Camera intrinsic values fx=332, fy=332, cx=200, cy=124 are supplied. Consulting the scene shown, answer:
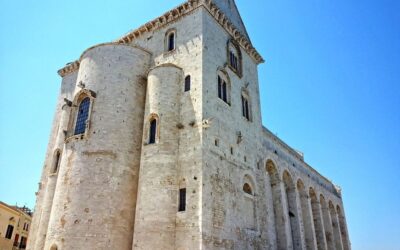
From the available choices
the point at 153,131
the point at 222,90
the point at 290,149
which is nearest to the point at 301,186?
the point at 290,149

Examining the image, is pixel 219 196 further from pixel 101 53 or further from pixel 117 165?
pixel 101 53

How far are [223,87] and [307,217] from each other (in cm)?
1288

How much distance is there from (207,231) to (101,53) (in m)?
10.8

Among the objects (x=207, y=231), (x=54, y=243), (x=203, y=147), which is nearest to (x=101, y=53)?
(x=203, y=147)

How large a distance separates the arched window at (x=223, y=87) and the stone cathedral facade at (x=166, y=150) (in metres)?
0.07

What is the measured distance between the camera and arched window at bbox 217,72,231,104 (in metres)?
17.5

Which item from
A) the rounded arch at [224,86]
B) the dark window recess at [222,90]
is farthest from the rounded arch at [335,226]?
the dark window recess at [222,90]

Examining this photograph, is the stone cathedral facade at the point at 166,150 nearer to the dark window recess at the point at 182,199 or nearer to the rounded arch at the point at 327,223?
the dark window recess at the point at 182,199

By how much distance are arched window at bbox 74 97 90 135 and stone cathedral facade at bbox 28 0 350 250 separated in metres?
0.07

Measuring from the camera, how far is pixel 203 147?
47.3 feet

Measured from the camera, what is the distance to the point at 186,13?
1870cm

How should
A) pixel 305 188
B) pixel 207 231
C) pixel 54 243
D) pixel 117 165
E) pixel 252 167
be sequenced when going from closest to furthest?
pixel 207 231 → pixel 54 243 → pixel 117 165 → pixel 252 167 → pixel 305 188

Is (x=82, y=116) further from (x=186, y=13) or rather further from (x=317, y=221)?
(x=317, y=221)

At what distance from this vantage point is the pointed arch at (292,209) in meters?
22.1
